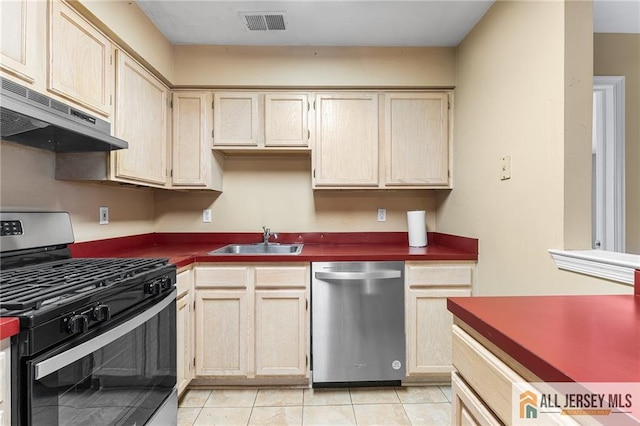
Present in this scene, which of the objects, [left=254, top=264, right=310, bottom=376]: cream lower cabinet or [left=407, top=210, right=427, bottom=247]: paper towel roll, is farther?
[left=407, top=210, right=427, bottom=247]: paper towel roll

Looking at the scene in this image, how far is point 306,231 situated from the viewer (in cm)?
274

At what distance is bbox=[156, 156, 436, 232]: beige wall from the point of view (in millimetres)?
2732

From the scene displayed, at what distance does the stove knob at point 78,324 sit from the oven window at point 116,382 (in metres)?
0.10

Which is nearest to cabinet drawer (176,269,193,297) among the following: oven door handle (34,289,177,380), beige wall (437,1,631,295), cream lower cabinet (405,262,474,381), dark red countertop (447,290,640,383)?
oven door handle (34,289,177,380)

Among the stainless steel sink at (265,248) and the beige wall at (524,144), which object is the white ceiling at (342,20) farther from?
the stainless steel sink at (265,248)

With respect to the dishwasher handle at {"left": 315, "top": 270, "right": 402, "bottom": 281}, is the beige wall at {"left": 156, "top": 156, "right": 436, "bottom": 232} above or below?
above

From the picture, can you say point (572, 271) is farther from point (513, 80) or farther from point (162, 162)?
point (162, 162)

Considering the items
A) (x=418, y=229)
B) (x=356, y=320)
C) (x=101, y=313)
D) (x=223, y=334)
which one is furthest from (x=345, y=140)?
(x=101, y=313)

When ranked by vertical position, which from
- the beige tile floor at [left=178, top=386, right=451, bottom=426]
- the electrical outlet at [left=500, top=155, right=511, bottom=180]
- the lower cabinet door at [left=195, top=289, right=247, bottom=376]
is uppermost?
the electrical outlet at [left=500, top=155, right=511, bottom=180]

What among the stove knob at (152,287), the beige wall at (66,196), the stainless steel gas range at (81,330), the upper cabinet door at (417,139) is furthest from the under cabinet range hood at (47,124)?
the upper cabinet door at (417,139)

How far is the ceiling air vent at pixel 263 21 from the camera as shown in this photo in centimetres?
201

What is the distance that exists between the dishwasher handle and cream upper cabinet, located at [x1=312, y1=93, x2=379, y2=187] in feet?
2.34

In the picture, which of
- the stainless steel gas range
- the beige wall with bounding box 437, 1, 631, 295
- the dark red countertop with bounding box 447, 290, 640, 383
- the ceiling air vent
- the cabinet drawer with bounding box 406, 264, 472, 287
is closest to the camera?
the dark red countertop with bounding box 447, 290, 640, 383

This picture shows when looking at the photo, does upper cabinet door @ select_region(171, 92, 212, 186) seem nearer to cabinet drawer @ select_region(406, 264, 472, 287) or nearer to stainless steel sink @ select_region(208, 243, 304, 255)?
stainless steel sink @ select_region(208, 243, 304, 255)
